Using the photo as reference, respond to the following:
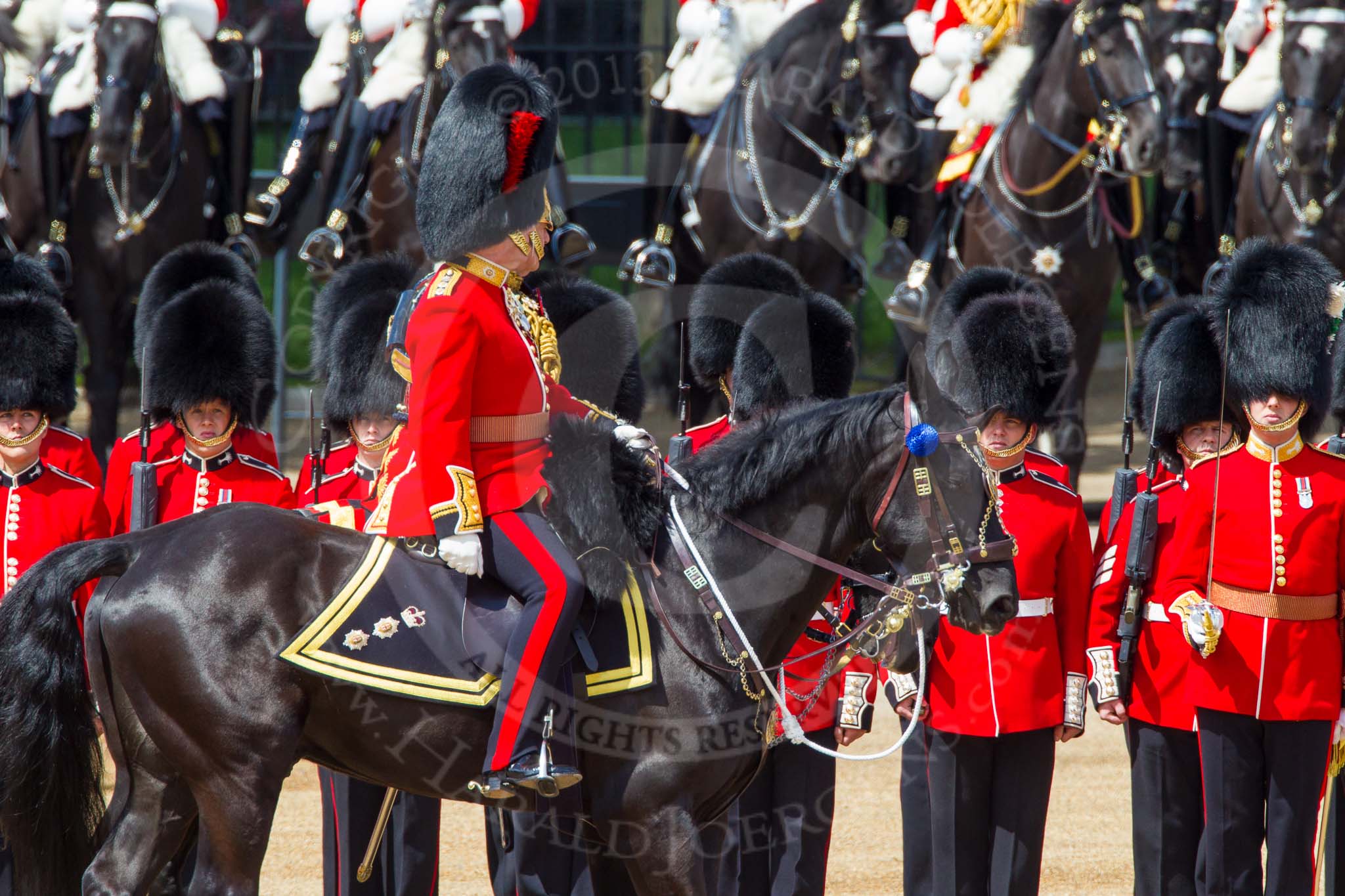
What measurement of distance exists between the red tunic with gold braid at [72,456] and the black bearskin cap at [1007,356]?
217cm

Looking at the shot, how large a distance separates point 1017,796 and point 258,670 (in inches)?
67.5

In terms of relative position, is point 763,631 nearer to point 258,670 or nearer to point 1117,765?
point 258,670

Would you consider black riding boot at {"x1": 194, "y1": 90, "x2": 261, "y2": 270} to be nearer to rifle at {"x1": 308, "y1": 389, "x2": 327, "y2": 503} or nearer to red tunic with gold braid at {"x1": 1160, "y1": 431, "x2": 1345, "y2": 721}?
rifle at {"x1": 308, "y1": 389, "x2": 327, "y2": 503}

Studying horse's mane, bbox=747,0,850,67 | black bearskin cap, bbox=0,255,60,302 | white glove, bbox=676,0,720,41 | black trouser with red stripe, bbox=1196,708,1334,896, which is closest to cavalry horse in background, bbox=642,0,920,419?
horse's mane, bbox=747,0,850,67

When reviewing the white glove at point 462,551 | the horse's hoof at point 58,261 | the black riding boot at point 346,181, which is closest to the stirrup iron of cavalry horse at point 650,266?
the black riding boot at point 346,181

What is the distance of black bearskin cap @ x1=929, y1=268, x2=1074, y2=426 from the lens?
4.59 metres

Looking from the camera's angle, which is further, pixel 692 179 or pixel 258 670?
pixel 692 179

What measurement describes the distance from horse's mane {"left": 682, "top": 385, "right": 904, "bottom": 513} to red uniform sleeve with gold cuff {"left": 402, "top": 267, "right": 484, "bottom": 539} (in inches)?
18.3

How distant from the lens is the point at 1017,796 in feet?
14.6

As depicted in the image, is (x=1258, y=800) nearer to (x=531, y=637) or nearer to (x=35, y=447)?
(x=531, y=637)

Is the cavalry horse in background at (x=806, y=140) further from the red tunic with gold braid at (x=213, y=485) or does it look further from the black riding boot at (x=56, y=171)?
the red tunic with gold braid at (x=213, y=485)

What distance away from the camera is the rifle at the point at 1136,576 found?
4445mm

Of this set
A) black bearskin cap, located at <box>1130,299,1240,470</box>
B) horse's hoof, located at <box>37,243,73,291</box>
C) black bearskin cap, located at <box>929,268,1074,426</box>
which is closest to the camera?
black bearskin cap, located at <box>929,268,1074,426</box>

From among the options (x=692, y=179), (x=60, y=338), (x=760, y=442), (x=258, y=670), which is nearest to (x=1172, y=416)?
(x=760, y=442)
